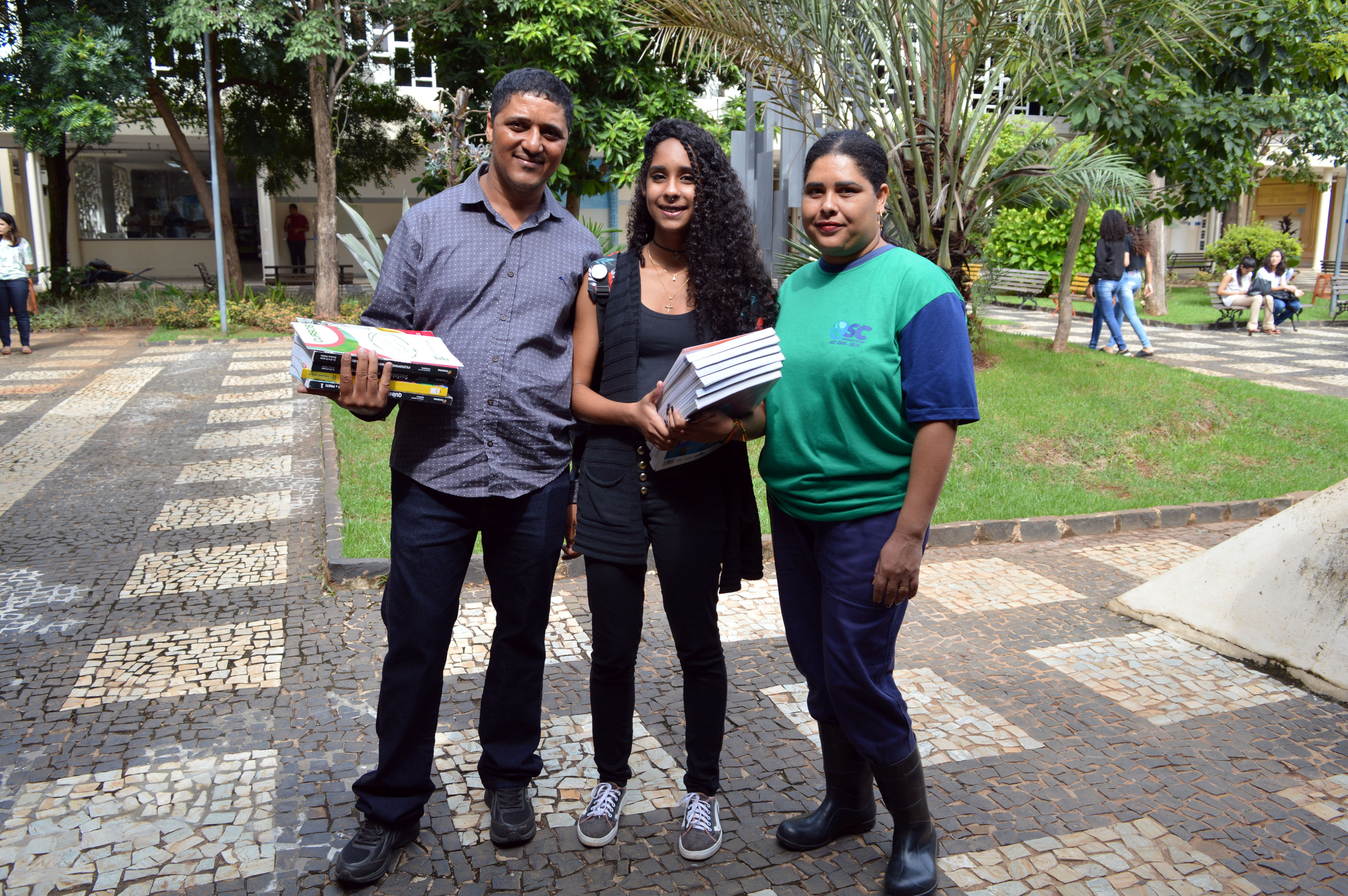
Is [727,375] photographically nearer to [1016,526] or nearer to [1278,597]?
[1278,597]

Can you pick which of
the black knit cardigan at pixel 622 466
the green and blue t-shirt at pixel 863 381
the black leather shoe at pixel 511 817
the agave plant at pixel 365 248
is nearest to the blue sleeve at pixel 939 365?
the green and blue t-shirt at pixel 863 381

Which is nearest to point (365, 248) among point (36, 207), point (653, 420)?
point (653, 420)

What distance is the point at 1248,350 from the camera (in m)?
14.9

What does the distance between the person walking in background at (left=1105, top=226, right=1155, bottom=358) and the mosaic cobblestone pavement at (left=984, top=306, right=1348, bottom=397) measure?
0.36 metres

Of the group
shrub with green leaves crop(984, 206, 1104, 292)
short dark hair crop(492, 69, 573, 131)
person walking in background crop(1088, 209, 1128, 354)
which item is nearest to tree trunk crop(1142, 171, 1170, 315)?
shrub with green leaves crop(984, 206, 1104, 292)

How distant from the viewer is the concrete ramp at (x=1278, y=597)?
14.0 feet

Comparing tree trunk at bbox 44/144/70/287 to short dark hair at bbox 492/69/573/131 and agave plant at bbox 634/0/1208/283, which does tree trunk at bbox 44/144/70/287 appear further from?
short dark hair at bbox 492/69/573/131

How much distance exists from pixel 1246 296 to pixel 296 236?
73.5ft

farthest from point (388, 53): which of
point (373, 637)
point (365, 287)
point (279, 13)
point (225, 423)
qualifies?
point (373, 637)

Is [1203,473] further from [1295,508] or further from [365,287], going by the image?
[365,287]

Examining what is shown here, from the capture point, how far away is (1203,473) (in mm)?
7887

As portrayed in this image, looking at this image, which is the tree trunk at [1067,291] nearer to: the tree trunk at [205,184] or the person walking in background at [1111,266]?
the person walking in background at [1111,266]

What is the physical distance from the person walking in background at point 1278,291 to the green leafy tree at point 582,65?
34.3 feet

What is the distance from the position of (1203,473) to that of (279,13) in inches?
555
